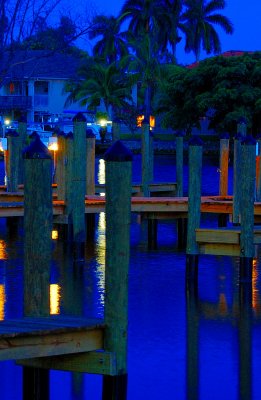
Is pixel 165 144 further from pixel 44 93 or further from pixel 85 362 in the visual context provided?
pixel 85 362

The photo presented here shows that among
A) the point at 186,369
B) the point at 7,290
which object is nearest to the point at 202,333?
the point at 186,369

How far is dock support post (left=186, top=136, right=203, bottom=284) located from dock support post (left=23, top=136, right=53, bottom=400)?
633cm

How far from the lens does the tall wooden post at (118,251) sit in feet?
30.1

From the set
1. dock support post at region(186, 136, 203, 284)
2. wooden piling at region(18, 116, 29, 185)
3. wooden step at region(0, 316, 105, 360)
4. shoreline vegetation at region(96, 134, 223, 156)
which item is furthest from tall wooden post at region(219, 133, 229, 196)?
shoreline vegetation at region(96, 134, 223, 156)

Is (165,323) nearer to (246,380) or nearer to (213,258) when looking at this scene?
(246,380)

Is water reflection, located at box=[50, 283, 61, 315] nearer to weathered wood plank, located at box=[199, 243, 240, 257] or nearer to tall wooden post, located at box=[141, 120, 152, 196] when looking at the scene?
weathered wood plank, located at box=[199, 243, 240, 257]

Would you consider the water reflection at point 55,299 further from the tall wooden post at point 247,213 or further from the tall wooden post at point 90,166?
the tall wooden post at point 90,166

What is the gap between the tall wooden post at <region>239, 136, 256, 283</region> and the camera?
15164mm

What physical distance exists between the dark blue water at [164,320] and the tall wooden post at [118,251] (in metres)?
1.35

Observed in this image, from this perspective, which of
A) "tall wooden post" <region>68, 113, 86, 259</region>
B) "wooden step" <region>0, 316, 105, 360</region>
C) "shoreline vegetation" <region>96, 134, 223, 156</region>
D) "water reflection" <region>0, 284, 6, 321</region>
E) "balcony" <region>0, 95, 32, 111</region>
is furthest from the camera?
"balcony" <region>0, 95, 32, 111</region>

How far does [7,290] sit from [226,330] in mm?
3641

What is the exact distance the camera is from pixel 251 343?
42.0 feet

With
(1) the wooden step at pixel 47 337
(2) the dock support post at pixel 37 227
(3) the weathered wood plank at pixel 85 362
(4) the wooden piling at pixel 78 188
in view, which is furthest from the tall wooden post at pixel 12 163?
(3) the weathered wood plank at pixel 85 362

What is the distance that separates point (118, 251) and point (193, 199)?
21.1ft
